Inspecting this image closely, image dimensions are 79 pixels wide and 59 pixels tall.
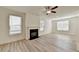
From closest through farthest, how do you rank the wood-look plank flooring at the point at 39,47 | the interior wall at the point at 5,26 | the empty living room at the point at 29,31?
the wood-look plank flooring at the point at 39,47, the empty living room at the point at 29,31, the interior wall at the point at 5,26

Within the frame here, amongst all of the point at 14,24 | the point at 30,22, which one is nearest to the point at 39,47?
the point at 14,24

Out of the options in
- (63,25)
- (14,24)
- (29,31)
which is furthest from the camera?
(63,25)

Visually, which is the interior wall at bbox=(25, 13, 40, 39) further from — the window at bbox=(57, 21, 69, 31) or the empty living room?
the window at bbox=(57, 21, 69, 31)

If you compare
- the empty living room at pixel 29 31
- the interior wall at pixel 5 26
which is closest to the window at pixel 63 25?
the empty living room at pixel 29 31

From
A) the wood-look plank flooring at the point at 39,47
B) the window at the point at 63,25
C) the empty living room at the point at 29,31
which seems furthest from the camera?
the window at the point at 63,25

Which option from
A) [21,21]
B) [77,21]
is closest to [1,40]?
[21,21]

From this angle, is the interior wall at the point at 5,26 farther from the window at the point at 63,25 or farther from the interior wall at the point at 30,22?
the window at the point at 63,25

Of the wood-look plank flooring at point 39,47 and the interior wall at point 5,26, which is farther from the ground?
the interior wall at point 5,26

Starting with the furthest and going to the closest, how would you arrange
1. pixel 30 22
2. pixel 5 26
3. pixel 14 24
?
pixel 30 22 → pixel 14 24 → pixel 5 26

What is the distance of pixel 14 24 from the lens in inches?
244

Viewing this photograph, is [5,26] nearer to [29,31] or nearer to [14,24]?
[14,24]

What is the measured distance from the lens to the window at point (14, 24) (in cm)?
585

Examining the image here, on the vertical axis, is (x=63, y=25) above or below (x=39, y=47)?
above
